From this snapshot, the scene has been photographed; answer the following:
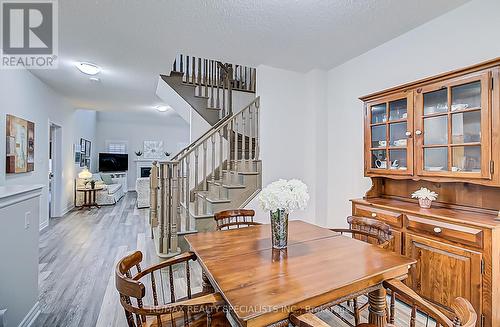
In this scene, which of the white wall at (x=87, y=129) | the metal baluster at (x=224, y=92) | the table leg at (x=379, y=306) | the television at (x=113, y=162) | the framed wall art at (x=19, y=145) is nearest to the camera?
the table leg at (x=379, y=306)

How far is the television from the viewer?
994cm

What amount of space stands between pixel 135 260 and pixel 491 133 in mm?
2490

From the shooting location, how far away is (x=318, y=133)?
381 cm

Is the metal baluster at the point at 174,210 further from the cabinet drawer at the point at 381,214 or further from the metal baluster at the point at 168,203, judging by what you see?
the cabinet drawer at the point at 381,214

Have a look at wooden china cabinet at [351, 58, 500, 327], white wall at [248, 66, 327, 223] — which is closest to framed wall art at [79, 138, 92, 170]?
white wall at [248, 66, 327, 223]

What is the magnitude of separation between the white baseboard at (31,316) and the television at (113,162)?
346 inches

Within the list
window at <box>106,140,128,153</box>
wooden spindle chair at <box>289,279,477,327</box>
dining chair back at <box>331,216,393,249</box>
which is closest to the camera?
wooden spindle chair at <box>289,279,477,327</box>

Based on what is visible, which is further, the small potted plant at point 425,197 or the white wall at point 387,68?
the small potted plant at point 425,197

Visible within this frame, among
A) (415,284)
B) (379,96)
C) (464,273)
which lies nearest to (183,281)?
(415,284)

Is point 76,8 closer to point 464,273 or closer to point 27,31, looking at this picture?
point 27,31

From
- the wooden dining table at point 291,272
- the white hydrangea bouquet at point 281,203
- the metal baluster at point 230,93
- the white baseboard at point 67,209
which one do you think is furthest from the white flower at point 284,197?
the white baseboard at point 67,209

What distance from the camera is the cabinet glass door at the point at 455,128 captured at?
1.88 meters
